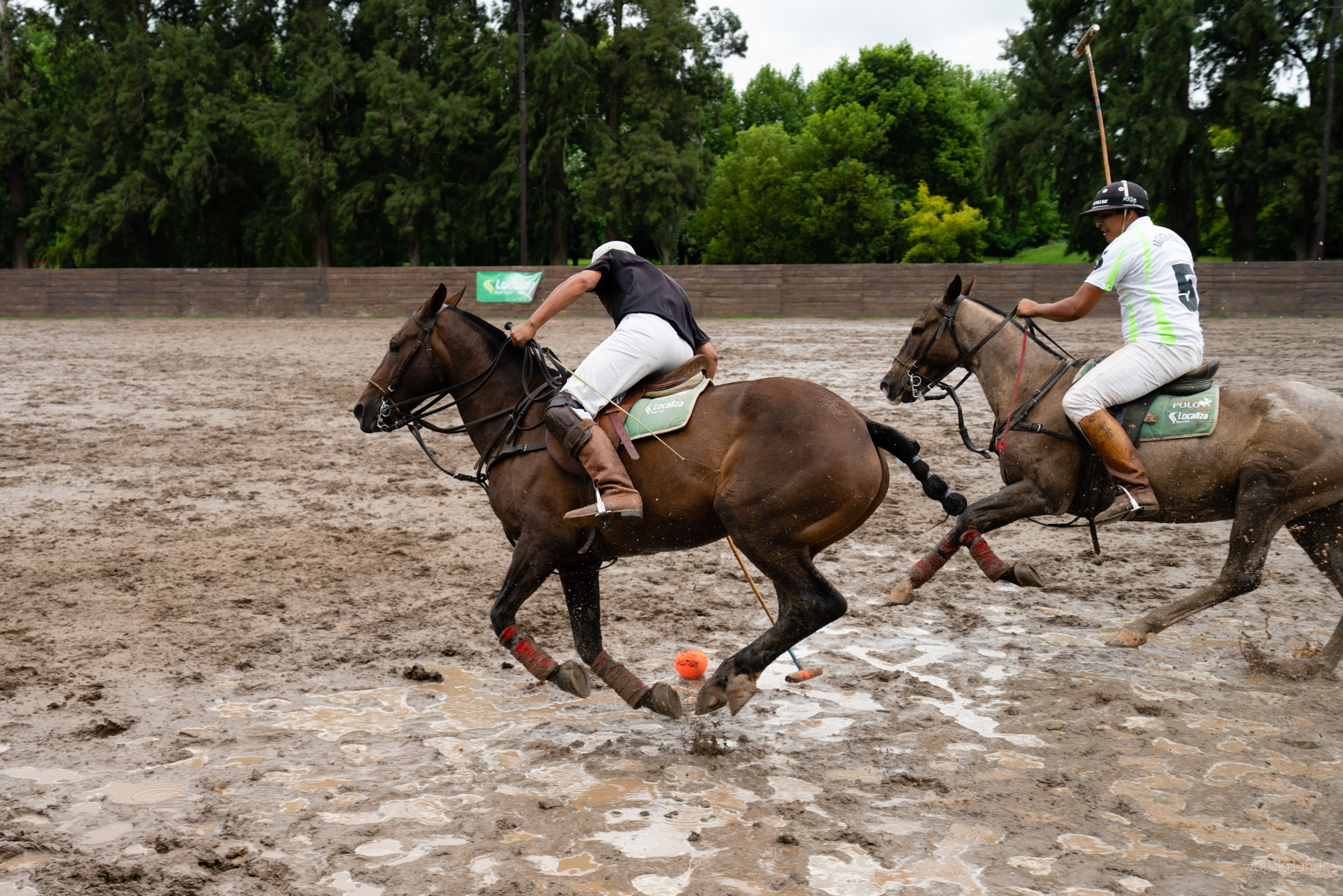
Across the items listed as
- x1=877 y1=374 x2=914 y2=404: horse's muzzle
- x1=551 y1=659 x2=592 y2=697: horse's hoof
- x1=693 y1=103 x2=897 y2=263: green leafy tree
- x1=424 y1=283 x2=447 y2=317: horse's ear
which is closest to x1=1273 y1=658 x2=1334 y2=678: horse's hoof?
x1=877 y1=374 x2=914 y2=404: horse's muzzle

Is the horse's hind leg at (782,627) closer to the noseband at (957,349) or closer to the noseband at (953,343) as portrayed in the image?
the noseband at (957,349)

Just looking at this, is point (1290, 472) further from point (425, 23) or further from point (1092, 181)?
point (425, 23)

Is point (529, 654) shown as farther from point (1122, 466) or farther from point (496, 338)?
point (1122, 466)

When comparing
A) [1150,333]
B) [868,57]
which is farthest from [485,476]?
[868,57]

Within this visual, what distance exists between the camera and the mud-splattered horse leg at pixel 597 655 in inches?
204

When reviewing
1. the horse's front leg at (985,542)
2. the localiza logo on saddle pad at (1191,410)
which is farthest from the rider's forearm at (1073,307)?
the horse's front leg at (985,542)

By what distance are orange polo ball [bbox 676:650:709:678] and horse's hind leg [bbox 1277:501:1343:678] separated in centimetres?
329

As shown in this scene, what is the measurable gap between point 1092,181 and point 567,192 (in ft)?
74.2

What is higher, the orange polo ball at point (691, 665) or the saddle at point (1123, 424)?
the saddle at point (1123, 424)

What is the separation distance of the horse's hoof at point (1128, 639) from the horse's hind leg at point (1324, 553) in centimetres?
72

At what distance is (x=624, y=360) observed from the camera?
540 cm

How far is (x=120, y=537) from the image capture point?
29.0 ft

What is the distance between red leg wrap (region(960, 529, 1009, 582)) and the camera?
6.56 meters

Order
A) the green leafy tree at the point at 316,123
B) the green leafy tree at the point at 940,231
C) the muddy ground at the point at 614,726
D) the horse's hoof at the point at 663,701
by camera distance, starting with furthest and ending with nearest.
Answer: the green leafy tree at the point at 940,231
the green leafy tree at the point at 316,123
the horse's hoof at the point at 663,701
the muddy ground at the point at 614,726
